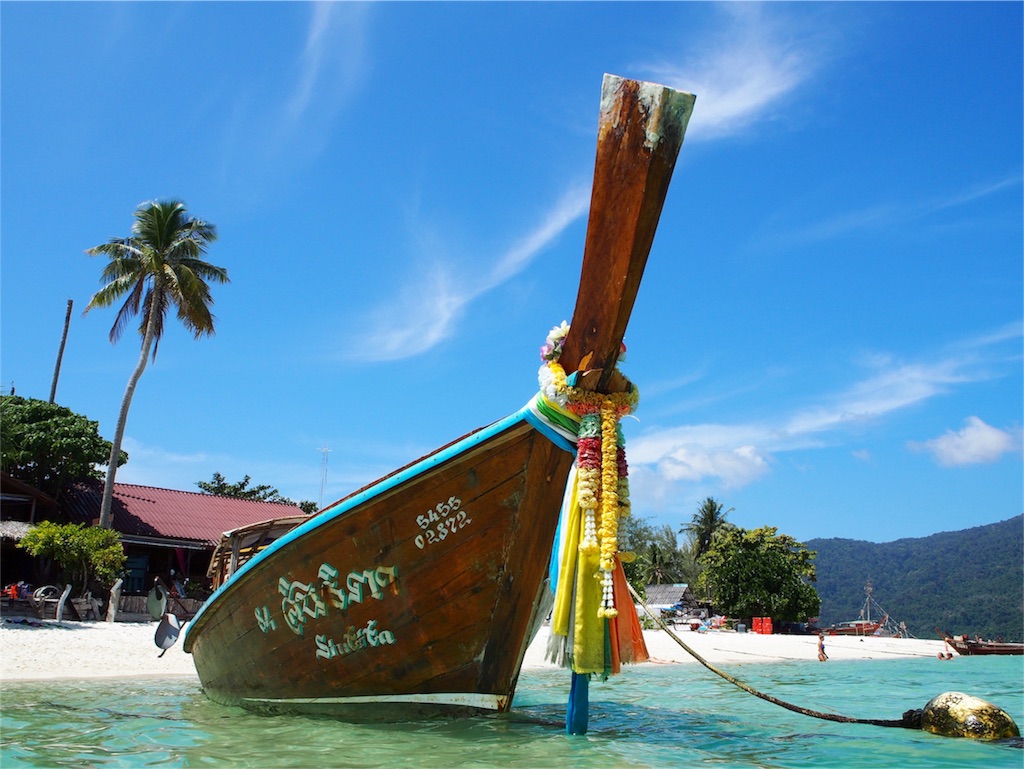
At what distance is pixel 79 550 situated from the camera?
15.8m

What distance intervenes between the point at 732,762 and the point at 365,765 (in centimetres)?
229

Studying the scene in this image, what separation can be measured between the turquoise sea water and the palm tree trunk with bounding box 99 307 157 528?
10684 millimetres

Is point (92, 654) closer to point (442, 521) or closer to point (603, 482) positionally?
point (442, 521)

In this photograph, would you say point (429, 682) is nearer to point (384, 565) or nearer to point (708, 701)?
point (384, 565)

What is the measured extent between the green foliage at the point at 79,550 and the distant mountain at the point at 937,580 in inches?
1806

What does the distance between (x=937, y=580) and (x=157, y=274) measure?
99.8m

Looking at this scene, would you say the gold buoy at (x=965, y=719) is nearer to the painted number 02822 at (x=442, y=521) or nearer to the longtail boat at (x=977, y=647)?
the painted number 02822 at (x=442, y=521)

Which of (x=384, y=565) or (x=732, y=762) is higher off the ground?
(x=384, y=565)

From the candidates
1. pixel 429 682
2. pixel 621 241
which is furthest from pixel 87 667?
pixel 621 241

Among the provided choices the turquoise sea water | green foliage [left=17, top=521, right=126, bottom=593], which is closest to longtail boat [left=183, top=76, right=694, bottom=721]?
the turquoise sea water

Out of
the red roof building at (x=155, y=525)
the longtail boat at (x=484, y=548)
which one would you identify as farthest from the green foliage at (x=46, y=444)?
the longtail boat at (x=484, y=548)

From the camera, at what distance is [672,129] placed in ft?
13.1

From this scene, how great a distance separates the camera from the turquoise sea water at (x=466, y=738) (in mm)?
4723

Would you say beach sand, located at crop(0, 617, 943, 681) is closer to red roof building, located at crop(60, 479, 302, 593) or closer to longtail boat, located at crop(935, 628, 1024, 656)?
red roof building, located at crop(60, 479, 302, 593)
